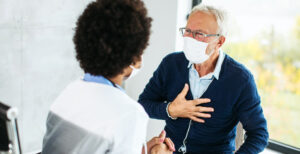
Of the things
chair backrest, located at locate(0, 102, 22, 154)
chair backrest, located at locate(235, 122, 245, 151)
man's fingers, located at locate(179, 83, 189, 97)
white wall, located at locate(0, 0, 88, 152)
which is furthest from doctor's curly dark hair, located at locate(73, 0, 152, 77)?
white wall, located at locate(0, 0, 88, 152)

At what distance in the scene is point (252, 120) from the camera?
1439mm

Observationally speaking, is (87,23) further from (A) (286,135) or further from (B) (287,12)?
(A) (286,135)

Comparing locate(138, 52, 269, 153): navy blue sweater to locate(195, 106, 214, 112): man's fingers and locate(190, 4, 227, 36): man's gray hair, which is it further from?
locate(190, 4, 227, 36): man's gray hair

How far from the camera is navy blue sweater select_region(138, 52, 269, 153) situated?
4.74ft

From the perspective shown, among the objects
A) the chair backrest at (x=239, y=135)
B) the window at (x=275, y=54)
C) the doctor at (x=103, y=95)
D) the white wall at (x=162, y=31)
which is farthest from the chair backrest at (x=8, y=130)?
the white wall at (x=162, y=31)

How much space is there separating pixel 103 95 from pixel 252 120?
0.91m

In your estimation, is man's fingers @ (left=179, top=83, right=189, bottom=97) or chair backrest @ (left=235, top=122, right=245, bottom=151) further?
chair backrest @ (left=235, top=122, right=245, bottom=151)

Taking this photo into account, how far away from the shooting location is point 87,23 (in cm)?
95

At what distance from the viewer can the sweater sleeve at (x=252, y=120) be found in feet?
4.68

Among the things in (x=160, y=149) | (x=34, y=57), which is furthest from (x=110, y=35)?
(x=34, y=57)

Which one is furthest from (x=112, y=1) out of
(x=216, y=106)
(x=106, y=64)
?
(x=216, y=106)

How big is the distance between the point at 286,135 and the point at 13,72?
2.28 meters

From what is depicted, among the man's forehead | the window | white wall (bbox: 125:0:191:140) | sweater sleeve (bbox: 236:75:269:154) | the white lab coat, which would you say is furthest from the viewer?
white wall (bbox: 125:0:191:140)

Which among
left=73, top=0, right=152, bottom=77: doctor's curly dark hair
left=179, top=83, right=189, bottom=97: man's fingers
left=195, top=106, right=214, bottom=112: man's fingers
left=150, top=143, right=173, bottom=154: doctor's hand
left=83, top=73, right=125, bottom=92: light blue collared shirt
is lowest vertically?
left=150, top=143, right=173, bottom=154: doctor's hand
